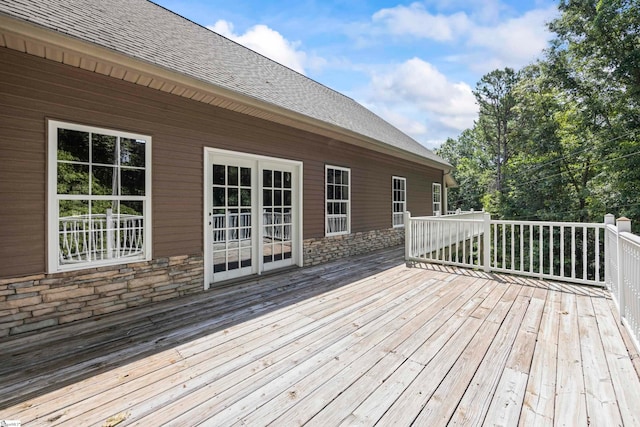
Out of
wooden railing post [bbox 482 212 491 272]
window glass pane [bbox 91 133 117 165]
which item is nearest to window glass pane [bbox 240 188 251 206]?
window glass pane [bbox 91 133 117 165]

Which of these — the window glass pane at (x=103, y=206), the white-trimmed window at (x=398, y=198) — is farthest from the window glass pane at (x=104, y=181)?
the white-trimmed window at (x=398, y=198)

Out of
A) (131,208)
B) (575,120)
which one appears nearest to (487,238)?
(131,208)

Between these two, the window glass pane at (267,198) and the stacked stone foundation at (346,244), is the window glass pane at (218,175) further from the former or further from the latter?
the stacked stone foundation at (346,244)

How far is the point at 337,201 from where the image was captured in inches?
256

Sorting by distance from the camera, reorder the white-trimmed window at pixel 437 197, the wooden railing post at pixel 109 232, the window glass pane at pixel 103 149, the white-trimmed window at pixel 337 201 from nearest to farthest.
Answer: the window glass pane at pixel 103 149 → the wooden railing post at pixel 109 232 → the white-trimmed window at pixel 337 201 → the white-trimmed window at pixel 437 197

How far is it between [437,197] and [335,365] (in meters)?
10.8

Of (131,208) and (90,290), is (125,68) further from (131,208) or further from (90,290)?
(90,290)

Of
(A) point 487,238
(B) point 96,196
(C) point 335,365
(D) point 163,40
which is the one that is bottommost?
(C) point 335,365

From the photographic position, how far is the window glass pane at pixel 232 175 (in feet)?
14.8

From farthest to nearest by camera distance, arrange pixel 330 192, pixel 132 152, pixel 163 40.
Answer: pixel 330 192
pixel 163 40
pixel 132 152

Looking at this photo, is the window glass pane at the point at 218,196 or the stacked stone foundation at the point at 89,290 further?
the window glass pane at the point at 218,196

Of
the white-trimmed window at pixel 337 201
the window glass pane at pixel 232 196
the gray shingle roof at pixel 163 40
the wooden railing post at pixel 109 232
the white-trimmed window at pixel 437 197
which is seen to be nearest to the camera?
the gray shingle roof at pixel 163 40

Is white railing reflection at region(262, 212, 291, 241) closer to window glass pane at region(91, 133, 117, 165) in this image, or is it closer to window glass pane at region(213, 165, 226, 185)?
window glass pane at region(213, 165, 226, 185)

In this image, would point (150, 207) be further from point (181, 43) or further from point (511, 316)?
point (511, 316)
